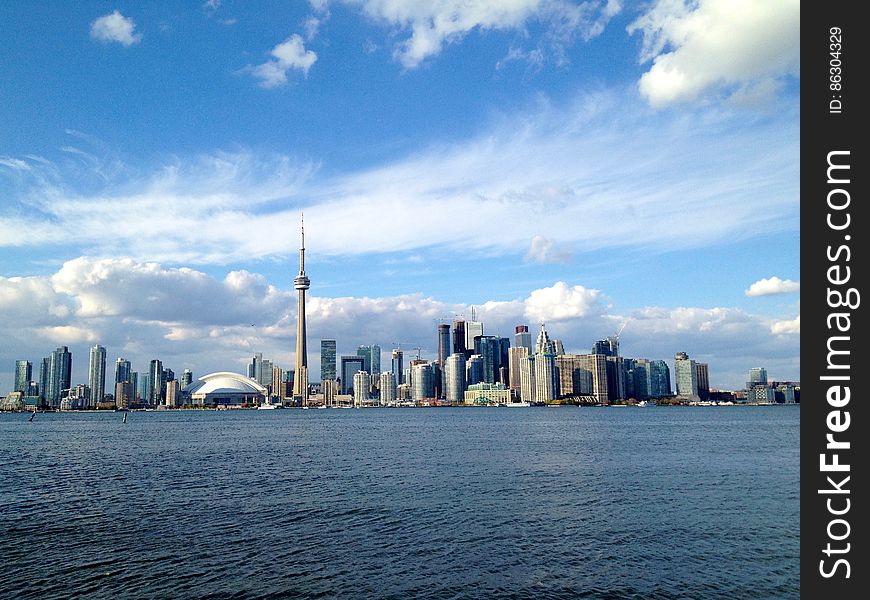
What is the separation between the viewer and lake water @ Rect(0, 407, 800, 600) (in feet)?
99.0

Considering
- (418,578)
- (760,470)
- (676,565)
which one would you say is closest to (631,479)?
(760,470)

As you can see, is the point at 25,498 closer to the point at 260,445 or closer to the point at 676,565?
the point at 676,565

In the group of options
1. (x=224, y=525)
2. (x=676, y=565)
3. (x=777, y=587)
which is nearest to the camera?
(x=777, y=587)

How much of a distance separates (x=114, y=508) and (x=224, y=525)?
12604 mm

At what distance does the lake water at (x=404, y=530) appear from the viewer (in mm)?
30188

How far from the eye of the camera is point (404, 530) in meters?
40.6

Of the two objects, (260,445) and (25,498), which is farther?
(260,445)

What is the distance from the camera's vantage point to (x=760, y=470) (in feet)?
233
